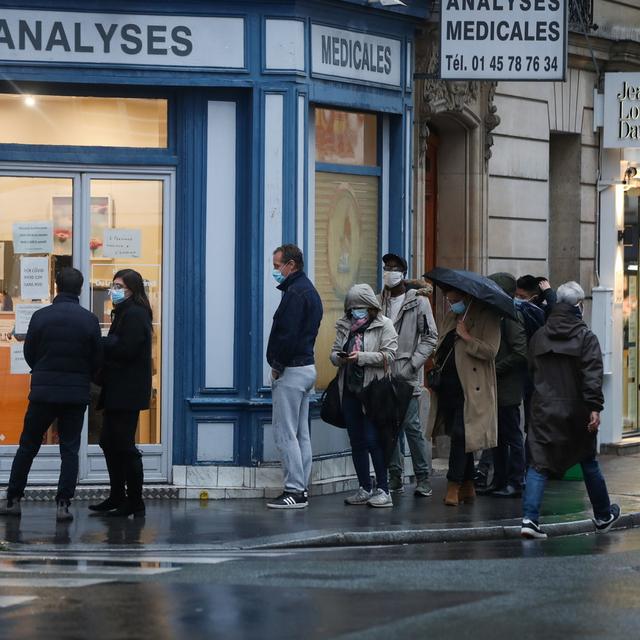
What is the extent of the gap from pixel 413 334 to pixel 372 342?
2.92 feet

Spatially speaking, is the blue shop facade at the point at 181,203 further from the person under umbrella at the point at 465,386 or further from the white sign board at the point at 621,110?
the white sign board at the point at 621,110

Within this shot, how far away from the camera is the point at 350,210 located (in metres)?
15.3

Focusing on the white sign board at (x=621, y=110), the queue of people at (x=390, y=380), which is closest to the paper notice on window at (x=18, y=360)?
the queue of people at (x=390, y=380)

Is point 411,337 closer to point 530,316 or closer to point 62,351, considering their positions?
point 530,316

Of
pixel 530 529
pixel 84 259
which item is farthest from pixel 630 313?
pixel 530 529

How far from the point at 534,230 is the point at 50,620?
11573mm

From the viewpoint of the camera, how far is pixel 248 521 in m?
12.7

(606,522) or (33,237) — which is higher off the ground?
(33,237)

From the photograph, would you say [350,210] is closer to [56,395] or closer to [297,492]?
[297,492]

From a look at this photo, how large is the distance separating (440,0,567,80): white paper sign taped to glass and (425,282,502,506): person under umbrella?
2.32 metres

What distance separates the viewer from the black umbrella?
13719 millimetres

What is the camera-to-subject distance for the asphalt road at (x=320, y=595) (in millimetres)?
8000

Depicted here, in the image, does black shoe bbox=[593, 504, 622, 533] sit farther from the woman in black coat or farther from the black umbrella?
the woman in black coat

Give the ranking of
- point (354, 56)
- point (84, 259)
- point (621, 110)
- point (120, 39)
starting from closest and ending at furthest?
point (120, 39) → point (84, 259) → point (354, 56) → point (621, 110)
